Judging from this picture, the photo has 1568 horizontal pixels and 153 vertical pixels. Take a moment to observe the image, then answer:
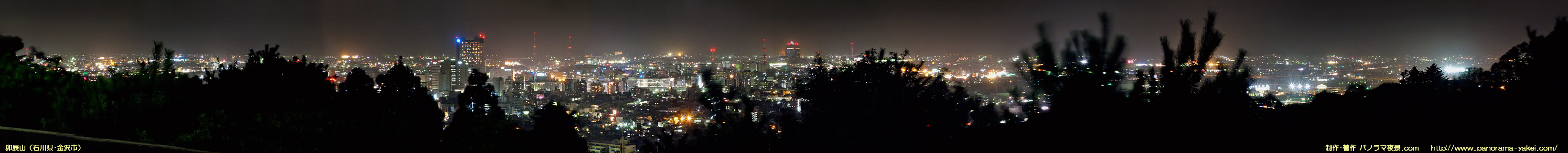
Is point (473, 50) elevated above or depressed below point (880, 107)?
above

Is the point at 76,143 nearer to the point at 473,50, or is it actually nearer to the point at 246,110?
the point at 246,110

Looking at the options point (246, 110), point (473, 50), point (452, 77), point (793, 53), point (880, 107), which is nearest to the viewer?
point (246, 110)

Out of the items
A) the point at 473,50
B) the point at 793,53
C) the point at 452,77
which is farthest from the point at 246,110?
the point at 473,50

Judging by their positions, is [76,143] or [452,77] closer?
[76,143]

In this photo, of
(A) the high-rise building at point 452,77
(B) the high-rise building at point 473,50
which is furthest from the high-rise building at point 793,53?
(B) the high-rise building at point 473,50

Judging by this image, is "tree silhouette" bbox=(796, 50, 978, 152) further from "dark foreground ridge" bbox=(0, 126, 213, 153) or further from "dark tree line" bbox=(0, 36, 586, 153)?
"dark foreground ridge" bbox=(0, 126, 213, 153)

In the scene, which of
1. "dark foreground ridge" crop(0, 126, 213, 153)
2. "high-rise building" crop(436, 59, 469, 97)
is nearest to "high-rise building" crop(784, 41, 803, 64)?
"high-rise building" crop(436, 59, 469, 97)

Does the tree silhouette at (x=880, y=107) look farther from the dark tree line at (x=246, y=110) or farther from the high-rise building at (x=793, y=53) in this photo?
the high-rise building at (x=793, y=53)

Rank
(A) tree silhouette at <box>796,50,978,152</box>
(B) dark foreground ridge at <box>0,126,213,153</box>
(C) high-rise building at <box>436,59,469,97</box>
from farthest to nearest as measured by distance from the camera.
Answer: (C) high-rise building at <box>436,59,469,97</box> → (A) tree silhouette at <box>796,50,978,152</box> → (B) dark foreground ridge at <box>0,126,213,153</box>

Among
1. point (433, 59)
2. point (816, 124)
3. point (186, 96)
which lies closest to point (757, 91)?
point (816, 124)

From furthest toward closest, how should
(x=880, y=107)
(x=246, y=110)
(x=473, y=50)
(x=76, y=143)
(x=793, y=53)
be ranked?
(x=473, y=50)
(x=793, y=53)
(x=880, y=107)
(x=246, y=110)
(x=76, y=143)
